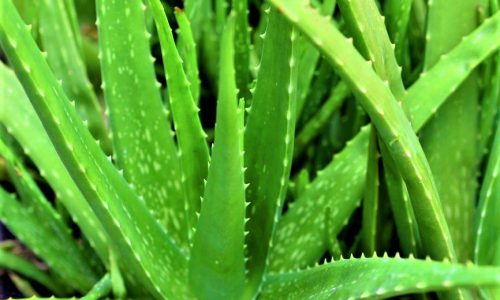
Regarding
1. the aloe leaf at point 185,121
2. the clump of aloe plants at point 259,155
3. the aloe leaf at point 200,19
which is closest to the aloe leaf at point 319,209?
the clump of aloe plants at point 259,155

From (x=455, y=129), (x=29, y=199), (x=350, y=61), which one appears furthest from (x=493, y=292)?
(x=29, y=199)

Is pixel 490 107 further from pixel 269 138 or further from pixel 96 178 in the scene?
pixel 96 178

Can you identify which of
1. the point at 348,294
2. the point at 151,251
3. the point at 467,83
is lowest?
the point at 348,294

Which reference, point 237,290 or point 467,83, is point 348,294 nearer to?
point 237,290

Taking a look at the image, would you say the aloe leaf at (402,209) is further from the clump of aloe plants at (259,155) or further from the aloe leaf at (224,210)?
the aloe leaf at (224,210)

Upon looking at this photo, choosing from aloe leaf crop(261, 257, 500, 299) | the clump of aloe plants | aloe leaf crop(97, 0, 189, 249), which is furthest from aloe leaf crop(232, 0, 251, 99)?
aloe leaf crop(261, 257, 500, 299)

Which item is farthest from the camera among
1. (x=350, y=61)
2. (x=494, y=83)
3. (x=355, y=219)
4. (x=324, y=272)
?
(x=355, y=219)
